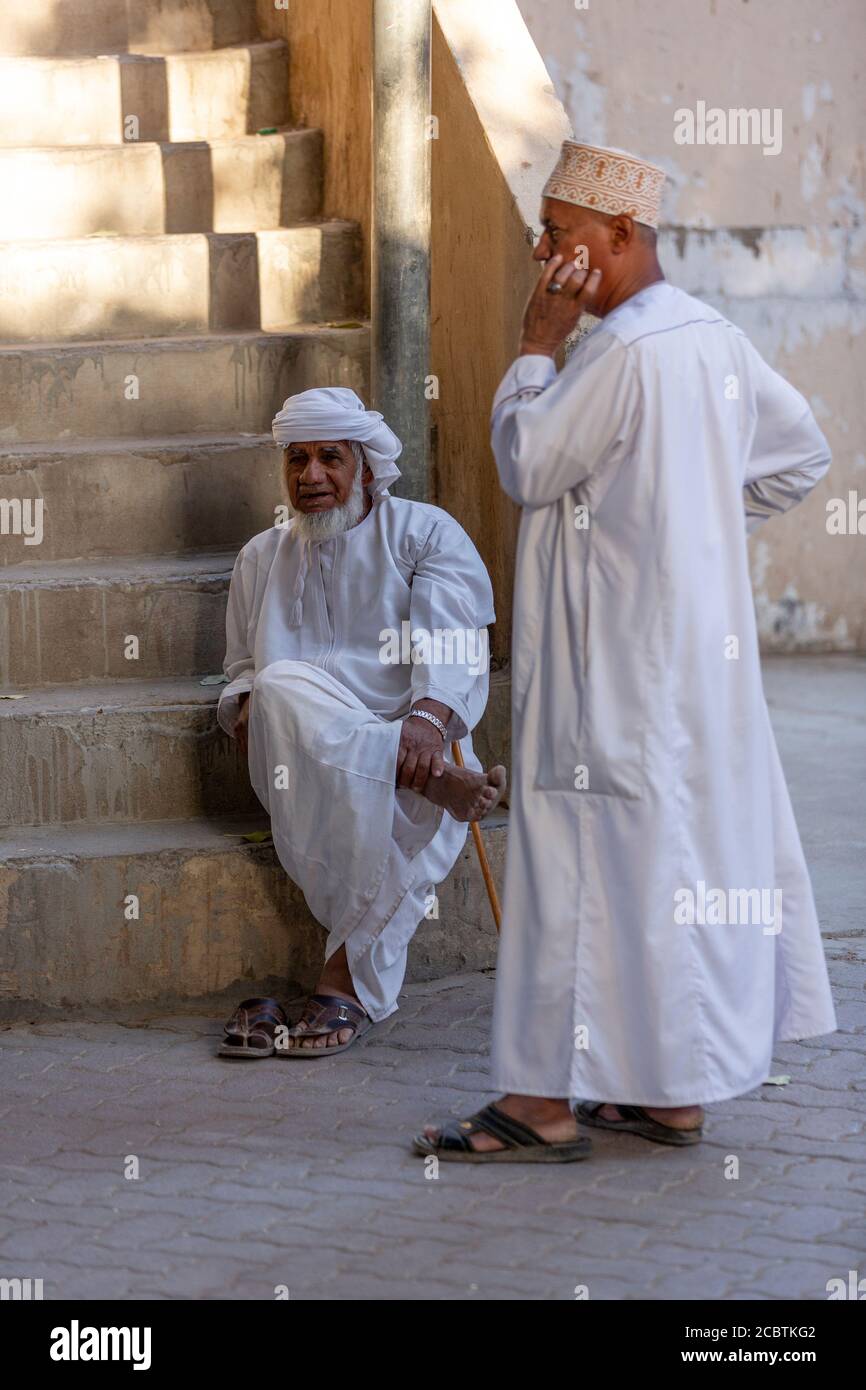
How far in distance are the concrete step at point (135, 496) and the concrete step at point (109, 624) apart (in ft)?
0.80

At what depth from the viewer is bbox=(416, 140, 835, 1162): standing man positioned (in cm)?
396

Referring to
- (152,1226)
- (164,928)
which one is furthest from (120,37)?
(152,1226)

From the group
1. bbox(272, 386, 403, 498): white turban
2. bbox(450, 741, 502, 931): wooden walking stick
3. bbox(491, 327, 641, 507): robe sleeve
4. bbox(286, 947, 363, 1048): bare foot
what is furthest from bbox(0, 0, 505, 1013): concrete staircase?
bbox(491, 327, 641, 507): robe sleeve

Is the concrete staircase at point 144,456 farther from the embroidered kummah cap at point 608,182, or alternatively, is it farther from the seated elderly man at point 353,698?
the embroidered kummah cap at point 608,182

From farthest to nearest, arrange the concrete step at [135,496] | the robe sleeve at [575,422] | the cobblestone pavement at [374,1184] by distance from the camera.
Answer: the concrete step at [135,496] < the robe sleeve at [575,422] < the cobblestone pavement at [374,1184]

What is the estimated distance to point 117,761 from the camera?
5391 mm

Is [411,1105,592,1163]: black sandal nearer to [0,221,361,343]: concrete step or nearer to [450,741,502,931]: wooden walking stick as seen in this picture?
[450,741,502,931]: wooden walking stick

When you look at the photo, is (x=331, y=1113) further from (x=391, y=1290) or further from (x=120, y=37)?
(x=120, y=37)

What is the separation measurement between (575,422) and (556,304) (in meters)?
0.31

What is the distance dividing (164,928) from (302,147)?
141 inches

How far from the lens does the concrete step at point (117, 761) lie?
5.34 m

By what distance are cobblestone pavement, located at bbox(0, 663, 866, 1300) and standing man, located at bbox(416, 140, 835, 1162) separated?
22 cm

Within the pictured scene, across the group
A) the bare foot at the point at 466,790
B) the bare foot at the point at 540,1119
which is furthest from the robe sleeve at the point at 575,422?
the bare foot at the point at 540,1119

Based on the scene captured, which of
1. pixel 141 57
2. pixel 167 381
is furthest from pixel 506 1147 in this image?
pixel 141 57
